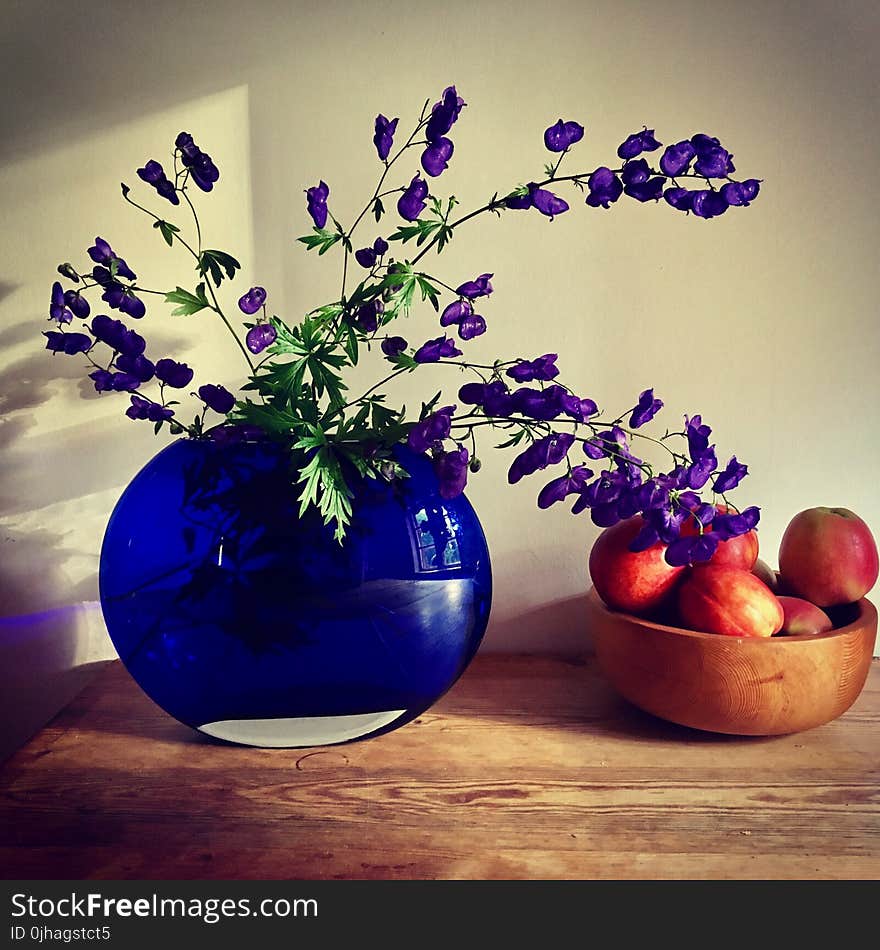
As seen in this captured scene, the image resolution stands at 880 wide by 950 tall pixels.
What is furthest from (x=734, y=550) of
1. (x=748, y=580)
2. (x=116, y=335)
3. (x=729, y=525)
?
(x=116, y=335)

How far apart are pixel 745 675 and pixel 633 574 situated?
0.43 ft

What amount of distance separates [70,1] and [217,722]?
805mm

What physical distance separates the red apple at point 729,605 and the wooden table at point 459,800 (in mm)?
113

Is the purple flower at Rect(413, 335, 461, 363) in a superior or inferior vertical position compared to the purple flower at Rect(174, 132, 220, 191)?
inferior

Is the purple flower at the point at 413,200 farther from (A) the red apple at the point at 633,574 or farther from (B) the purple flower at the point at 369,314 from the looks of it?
(A) the red apple at the point at 633,574

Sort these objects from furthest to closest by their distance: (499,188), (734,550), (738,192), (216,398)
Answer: (499,188) → (734,550) → (216,398) → (738,192)

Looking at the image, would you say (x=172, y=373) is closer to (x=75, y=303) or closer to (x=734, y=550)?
(x=75, y=303)

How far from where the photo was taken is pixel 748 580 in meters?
0.77

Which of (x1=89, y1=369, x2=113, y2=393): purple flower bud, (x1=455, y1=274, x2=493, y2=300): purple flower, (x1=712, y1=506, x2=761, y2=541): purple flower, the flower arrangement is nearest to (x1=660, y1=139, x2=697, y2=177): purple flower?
the flower arrangement

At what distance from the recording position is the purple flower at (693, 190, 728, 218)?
0.63 metres

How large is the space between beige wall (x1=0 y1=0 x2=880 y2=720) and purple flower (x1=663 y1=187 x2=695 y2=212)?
1.11ft

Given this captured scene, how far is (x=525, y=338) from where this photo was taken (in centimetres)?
100

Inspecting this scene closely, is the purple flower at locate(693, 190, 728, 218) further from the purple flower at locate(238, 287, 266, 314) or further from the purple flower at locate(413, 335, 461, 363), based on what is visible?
the purple flower at locate(238, 287, 266, 314)

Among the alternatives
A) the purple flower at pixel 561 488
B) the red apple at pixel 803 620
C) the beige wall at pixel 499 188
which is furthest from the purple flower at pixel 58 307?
the red apple at pixel 803 620
